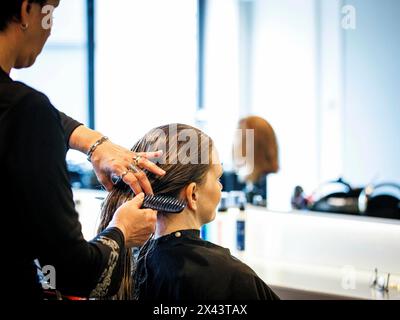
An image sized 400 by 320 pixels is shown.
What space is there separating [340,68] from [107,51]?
5.81 feet

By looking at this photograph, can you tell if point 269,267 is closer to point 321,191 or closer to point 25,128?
point 321,191

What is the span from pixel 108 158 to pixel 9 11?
47 cm

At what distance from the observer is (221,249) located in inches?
59.6

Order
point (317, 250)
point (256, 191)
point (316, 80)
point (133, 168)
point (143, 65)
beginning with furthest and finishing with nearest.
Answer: point (143, 65) → point (316, 80) → point (256, 191) → point (317, 250) → point (133, 168)

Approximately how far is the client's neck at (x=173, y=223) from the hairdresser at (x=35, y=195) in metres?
0.41

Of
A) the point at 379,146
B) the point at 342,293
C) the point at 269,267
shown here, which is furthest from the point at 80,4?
the point at 342,293

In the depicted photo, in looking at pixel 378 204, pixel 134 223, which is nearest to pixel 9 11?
pixel 134 223

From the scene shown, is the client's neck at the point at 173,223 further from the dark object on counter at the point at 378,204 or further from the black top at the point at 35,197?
the dark object on counter at the point at 378,204

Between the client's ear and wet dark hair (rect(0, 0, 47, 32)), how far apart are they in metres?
0.66

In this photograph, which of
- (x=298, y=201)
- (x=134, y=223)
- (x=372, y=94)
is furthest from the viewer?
A: (x=372, y=94)

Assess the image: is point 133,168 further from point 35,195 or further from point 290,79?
point 290,79

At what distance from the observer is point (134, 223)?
3.74ft

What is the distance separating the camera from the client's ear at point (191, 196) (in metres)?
1.49

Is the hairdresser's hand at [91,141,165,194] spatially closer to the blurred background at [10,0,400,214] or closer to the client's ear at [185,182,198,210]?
the client's ear at [185,182,198,210]
